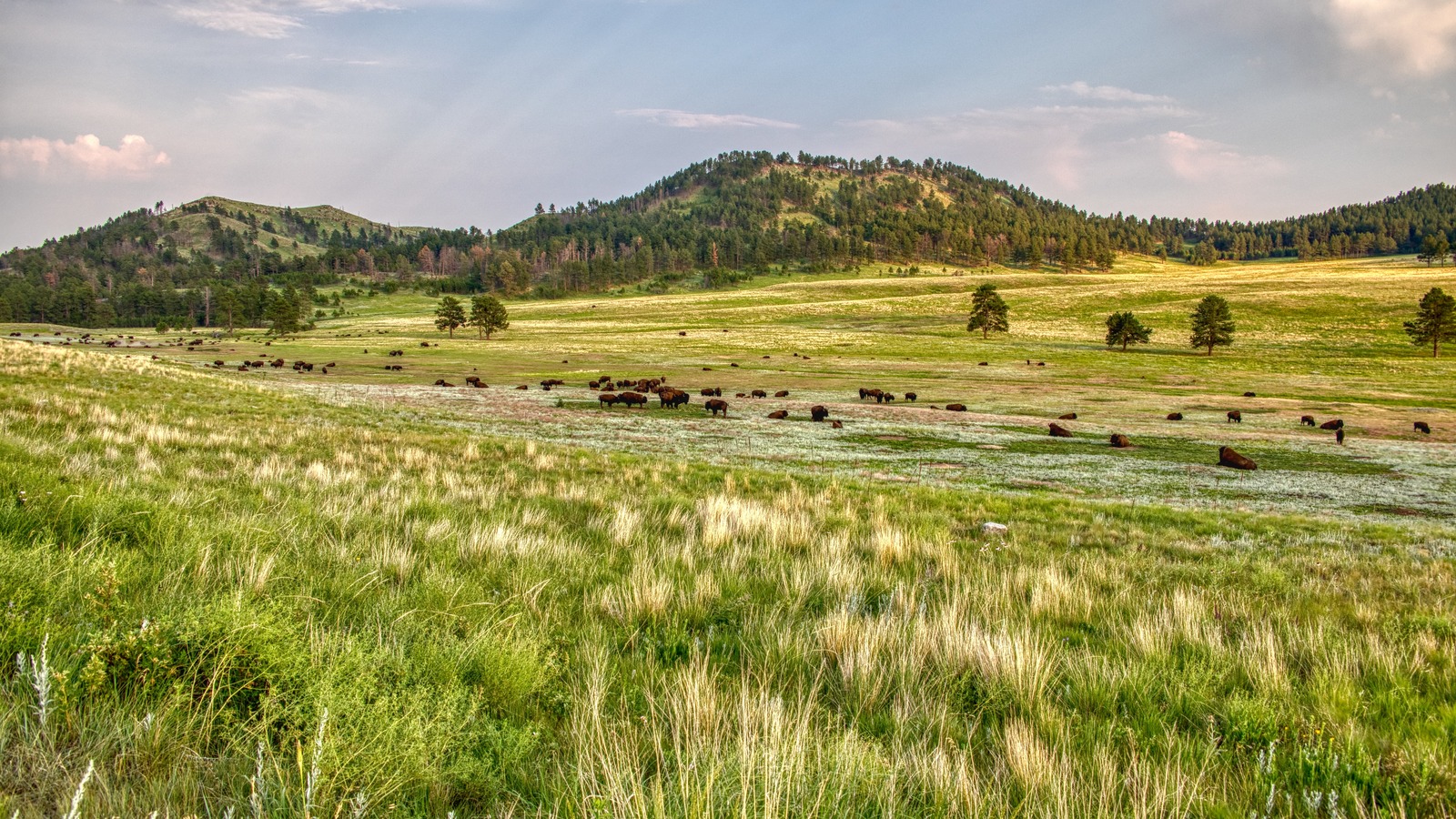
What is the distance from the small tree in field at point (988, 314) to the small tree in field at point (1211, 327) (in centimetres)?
2292

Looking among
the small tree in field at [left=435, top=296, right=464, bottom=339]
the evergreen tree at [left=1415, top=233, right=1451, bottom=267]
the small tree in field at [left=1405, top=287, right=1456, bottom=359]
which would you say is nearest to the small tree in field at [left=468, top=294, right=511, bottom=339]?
the small tree in field at [left=435, top=296, right=464, bottom=339]

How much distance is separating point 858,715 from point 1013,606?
2.50 metres

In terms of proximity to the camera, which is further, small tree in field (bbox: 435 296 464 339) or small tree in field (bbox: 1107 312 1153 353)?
small tree in field (bbox: 435 296 464 339)

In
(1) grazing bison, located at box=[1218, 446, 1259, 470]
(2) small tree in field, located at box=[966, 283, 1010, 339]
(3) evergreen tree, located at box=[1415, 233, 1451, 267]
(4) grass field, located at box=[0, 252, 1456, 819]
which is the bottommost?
(1) grazing bison, located at box=[1218, 446, 1259, 470]

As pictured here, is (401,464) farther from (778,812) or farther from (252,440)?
(778,812)

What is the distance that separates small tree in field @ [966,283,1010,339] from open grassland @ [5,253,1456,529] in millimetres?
2404

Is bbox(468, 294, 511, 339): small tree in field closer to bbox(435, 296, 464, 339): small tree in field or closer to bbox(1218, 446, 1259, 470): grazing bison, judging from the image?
bbox(435, 296, 464, 339): small tree in field

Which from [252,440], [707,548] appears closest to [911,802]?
[707,548]

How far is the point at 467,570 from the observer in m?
4.65

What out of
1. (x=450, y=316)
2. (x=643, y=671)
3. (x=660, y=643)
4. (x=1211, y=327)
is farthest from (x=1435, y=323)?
(x=450, y=316)

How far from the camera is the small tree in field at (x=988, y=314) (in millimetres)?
91938

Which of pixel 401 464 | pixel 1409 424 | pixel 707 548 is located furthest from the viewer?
pixel 1409 424

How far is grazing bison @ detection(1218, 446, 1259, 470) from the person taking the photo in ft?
68.4

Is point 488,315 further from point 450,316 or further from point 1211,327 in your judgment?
point 1211,327
